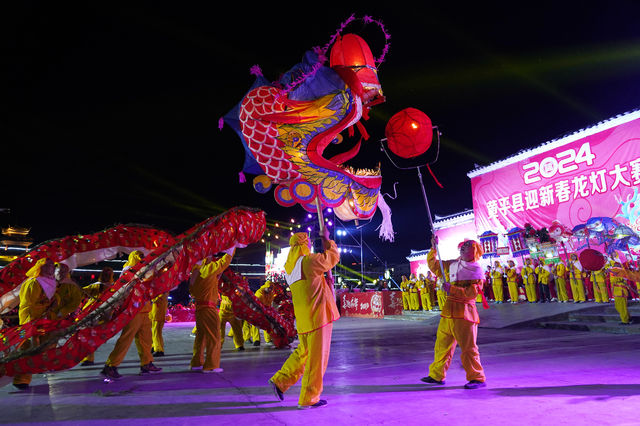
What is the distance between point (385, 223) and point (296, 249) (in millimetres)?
5485

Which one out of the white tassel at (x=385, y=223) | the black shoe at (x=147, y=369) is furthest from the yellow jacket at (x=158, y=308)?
the white tassel at (x=385, y=223)

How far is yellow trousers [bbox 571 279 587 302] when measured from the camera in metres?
12.1

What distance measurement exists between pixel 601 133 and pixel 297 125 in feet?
38.7

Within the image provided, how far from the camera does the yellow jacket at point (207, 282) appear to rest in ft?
16.5

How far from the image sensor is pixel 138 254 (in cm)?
549

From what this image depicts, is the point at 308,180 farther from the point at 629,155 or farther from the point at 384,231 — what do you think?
the point at 629,155

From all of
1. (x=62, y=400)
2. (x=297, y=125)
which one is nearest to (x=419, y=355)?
(x=297, y=125)

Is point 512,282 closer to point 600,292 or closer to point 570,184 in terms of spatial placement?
point 600,292

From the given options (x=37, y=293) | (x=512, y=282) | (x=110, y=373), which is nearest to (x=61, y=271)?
(x=37, y=293)

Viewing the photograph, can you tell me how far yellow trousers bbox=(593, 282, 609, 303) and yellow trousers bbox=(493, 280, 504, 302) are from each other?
3384mm

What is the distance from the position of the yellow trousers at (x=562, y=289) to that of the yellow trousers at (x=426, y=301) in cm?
478

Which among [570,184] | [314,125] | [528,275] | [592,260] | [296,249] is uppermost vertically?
[570,184]

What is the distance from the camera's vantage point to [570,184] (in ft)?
44.7

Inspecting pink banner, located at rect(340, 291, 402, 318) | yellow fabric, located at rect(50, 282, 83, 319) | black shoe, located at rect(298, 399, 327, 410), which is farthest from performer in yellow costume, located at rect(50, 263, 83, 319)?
pink banner, located at rect(340, 291, 402, 318)
